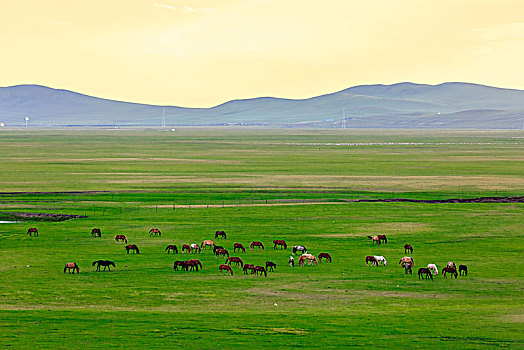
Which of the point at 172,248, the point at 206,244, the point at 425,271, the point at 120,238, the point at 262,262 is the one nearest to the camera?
the point at 425,271

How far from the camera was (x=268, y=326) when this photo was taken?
3044 centimetres

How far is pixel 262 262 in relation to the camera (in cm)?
4425

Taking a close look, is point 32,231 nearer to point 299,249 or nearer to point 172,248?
point 172,248

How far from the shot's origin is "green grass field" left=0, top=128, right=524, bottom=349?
97.0 feet

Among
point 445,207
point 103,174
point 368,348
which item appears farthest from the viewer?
point 103,174

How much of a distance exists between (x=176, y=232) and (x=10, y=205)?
2393cm

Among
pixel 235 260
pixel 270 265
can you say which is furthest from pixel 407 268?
pixel 235 260

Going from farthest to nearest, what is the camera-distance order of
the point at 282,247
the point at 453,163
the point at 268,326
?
the point at 453,163 < the point at 282,247 < the point at 268,326

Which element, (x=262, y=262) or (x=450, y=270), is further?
(x=262, y=262)

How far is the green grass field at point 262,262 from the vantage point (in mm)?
29562

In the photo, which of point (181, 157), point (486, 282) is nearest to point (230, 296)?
point (486, 282)

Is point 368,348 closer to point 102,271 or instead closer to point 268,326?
point 268,326

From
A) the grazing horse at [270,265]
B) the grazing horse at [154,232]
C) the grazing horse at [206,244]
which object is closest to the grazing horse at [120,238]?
the grazing horse at [154,232]

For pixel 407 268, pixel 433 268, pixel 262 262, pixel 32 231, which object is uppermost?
pixel 32 231
